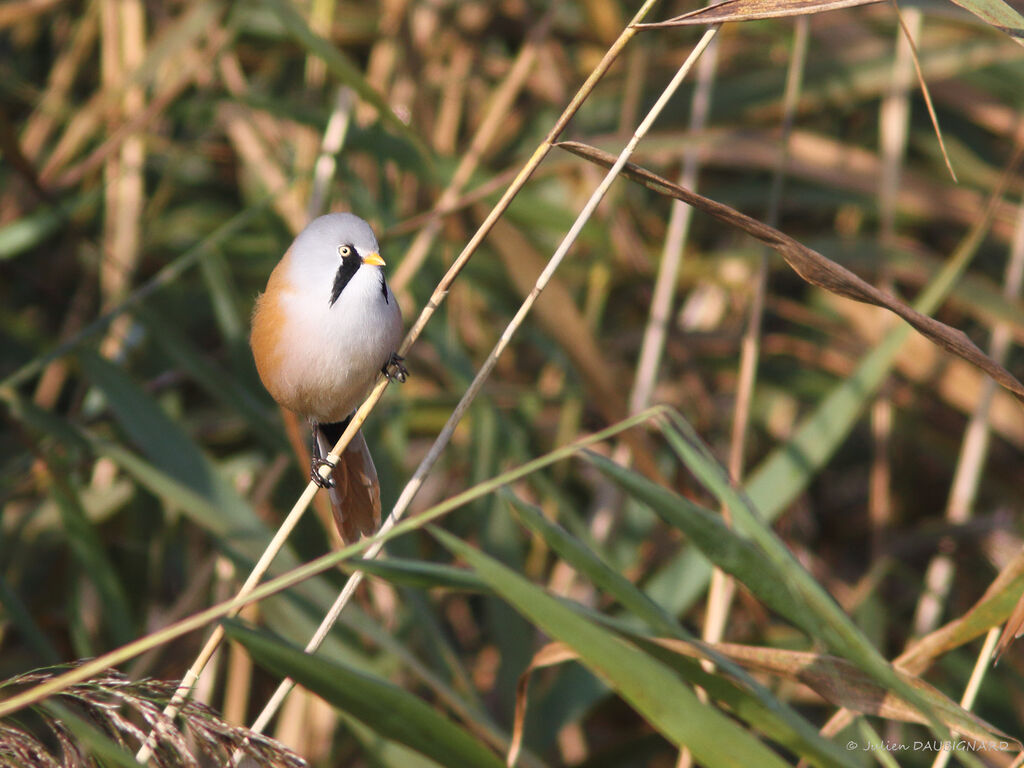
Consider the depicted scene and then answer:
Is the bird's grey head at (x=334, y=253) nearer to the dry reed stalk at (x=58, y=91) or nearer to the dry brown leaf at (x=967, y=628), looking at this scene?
the dry brown leaf at (x=967, y=628)

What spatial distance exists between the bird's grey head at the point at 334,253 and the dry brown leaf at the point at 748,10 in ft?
2.10

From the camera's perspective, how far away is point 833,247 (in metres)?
3.11

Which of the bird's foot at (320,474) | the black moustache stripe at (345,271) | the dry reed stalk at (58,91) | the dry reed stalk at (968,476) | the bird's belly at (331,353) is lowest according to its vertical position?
the dry reed stalk at (968,476)

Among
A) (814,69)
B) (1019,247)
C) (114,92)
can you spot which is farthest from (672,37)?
(114,92)

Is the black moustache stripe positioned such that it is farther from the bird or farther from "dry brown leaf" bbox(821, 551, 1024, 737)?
"dry brown leaf" bbox(821, 551, 1024, 737)

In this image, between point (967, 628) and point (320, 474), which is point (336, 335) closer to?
point (320, 474)

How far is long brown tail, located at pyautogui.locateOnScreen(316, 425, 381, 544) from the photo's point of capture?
2.05 meters

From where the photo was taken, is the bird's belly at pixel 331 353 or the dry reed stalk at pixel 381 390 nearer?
the dry reed stalk at pixel 381 390

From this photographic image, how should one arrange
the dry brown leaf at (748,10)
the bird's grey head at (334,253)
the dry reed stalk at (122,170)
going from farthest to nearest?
the dry reed stalk at (122,170) → the bird's grey head at (334,253) → the dry brown leaf at (748,10)

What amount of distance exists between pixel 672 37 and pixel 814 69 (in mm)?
524

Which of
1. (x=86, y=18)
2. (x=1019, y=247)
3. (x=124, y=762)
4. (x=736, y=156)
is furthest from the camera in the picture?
(x=86, y=18)

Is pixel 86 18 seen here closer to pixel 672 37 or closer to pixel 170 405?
pixel 170 405

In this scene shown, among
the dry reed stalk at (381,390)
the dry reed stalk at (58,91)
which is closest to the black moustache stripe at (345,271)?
the dry reed stalk at (381,390)

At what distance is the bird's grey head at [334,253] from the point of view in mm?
1826
